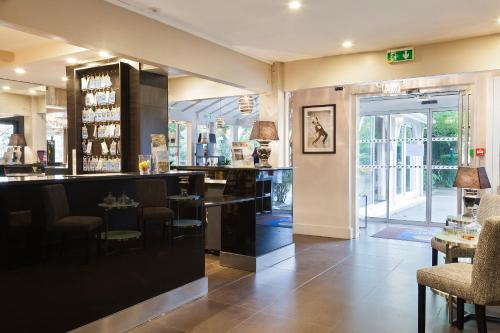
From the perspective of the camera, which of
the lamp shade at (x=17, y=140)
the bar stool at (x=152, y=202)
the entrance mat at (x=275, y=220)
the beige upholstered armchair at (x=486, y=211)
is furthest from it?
the lamp shade at (x=17, y=140)

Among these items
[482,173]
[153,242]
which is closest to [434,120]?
[482,173]

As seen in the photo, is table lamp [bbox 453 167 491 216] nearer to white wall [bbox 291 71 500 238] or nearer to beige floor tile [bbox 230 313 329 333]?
white wall [bbox 291 71 500 238]

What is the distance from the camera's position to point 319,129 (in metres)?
7.00

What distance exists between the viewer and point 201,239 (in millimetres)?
4117

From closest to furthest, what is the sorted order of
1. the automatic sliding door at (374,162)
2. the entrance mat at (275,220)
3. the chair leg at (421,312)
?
the chair leg at (421,312) → the entrance mat at (275,220) → the automatic sliding door at (374,162)

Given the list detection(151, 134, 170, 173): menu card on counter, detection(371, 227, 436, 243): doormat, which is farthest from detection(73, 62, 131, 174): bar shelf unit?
detection(371, 227, 436, 243): doormat

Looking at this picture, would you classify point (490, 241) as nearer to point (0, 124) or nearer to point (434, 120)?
point (434, 120)

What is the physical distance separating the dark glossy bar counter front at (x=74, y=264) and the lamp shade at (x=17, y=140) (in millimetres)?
5500

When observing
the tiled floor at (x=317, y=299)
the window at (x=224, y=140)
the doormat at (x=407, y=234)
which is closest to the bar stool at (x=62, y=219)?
the tiled floor at (x=317, y=299)

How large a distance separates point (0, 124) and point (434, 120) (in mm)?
8420

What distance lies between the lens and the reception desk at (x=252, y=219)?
4.95m

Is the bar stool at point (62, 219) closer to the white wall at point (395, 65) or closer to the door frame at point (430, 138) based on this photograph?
the white wall at point (395, 65)

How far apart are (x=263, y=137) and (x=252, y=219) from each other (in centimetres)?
114

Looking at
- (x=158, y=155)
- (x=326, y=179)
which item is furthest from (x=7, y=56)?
(x=326, y=179)
